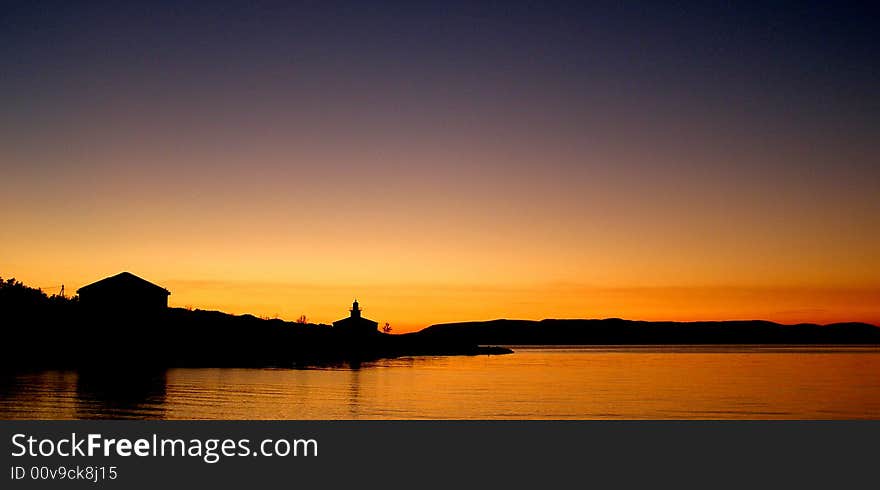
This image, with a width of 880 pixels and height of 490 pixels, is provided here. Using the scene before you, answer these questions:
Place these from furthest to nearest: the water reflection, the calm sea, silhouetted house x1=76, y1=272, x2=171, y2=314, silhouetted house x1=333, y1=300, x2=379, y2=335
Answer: silhouetted house x1=333, y1=300, x2=379, y2=335 < silhouetted house x1=76, y1=272, x2=171, y2=314 < the calm sea < the water reflection

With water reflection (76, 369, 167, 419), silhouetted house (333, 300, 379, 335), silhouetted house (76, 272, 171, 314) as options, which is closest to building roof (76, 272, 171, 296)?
silhouetted house (76, 272, 171, 314)

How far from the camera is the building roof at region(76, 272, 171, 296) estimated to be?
9562cm

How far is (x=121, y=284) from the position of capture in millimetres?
95750

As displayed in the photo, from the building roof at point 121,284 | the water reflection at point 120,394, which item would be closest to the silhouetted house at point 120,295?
the building roof at point 121,284

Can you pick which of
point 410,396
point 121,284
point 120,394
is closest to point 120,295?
point 121,284

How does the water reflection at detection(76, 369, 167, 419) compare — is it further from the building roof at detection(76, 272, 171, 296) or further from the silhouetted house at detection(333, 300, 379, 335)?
the silhouetted house at detection(333, 300, 379, 335)

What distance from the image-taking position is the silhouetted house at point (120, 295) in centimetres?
9538

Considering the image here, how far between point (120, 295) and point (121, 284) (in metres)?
1.33

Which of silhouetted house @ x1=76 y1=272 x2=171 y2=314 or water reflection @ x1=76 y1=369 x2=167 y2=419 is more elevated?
silhouetted house @ x1=76 y1=272 x2=171 y2=314

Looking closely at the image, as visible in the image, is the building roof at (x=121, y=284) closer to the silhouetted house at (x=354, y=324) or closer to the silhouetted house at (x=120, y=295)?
the silhouetted house at (x=120, y=295)
